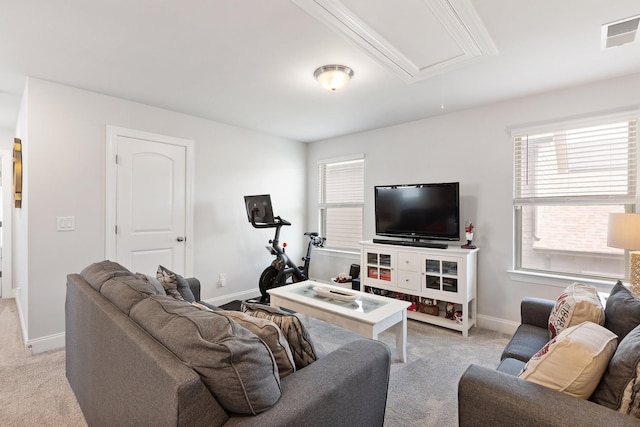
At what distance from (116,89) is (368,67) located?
240 cm

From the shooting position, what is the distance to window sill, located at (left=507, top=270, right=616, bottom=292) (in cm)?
275

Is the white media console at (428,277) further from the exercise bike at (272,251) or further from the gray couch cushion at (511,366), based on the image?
the gray couch cushion at (511,366)

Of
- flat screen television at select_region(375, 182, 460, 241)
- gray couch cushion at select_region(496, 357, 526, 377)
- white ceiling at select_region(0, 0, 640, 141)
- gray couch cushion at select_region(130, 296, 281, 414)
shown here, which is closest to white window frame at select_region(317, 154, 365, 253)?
flat screen television at select_region(375, 182, 460, 241)

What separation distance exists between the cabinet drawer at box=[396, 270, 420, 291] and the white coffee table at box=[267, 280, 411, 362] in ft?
2.65

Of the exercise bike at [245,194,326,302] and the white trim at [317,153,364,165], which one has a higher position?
the white trim at [317,153,364,165]

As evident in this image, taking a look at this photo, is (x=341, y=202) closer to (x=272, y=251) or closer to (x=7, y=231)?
(x=272, y=251)

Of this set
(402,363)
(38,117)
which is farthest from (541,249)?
(38,117)

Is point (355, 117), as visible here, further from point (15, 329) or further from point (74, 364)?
point (15, 329)

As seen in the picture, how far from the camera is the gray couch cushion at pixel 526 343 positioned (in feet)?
5.69

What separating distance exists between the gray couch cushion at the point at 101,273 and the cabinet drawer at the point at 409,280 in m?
2.65

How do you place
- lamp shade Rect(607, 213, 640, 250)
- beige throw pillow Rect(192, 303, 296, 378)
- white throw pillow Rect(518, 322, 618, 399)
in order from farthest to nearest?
lamp shade Rect(607, 213, 640, 250), beige throw pillow Rect(192, 303, 296, 378), white throw pillow Rect(518, 322, 618, 399)

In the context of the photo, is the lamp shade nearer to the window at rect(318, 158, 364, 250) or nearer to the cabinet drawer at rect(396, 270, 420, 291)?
the cabinet drawer at rect(396, 270, 420, 291)

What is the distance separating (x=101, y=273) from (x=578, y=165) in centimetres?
392

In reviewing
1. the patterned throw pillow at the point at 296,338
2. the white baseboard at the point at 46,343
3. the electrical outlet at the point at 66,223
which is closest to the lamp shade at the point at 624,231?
the patterned throw pillow at the point at 296,338
